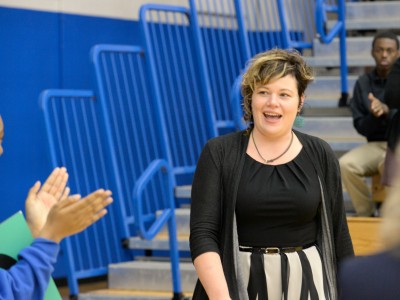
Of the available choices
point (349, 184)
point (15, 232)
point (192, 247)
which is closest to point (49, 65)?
point (349, 184)

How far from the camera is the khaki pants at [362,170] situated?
25.0ft

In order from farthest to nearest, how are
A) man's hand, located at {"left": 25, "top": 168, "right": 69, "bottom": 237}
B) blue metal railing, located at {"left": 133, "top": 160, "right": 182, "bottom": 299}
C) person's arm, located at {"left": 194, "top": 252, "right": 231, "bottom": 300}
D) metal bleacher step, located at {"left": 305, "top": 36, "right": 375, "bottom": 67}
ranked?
metal bleacher step, located at {"left": 305, "top": 36, "right": 375, "bottom": 67}, blue metal railing, located at {"left": 133, "top": 160, "right": 182, "bottom": 299}, person's arm, located at {"left": 194, "top": 252, "right": 231, "bottom": 300}, man's hand, located at {"left": 25, "top": 168, "right": 69, "bottom": 237}

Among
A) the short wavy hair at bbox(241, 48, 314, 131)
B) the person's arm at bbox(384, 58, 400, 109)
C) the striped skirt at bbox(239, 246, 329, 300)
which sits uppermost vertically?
the short wavy hair at bbox(241, 48, 314, 131)

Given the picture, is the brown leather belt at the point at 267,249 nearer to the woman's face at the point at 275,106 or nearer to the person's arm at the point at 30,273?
the woman's face at the point at 275,106

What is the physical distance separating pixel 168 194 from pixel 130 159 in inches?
43.1

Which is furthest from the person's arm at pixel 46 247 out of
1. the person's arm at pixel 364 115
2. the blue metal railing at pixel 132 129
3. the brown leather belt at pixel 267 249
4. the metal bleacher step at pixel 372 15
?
the metal bleacher step at pixel 372 15

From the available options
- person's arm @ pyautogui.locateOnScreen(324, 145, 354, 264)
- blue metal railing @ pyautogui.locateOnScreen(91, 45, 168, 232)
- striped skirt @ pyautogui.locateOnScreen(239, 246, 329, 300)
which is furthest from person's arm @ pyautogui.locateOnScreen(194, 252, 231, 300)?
blue metal railing @ pyautogui.locateOnScreen(91, 45, 168, 232)

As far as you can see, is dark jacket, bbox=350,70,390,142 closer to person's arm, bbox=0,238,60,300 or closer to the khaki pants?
the khaki pants

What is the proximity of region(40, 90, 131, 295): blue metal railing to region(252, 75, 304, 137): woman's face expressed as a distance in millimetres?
3272

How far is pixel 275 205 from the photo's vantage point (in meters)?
4.05

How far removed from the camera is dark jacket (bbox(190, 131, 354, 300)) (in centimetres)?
406

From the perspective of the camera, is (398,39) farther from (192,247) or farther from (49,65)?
(192,247)

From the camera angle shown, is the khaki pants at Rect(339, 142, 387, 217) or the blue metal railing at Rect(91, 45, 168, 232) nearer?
the khaki pants at Rect(339, 142, 387, 217)

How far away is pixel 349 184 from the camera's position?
302 inches
